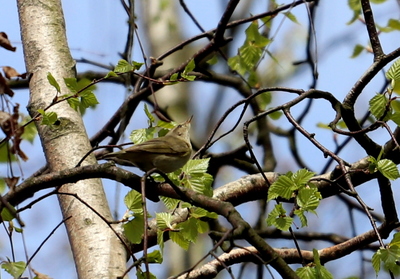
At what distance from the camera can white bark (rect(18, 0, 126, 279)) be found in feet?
8.38

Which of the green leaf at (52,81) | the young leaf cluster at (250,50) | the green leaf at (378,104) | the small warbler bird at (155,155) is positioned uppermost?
the young leaf cluster at (250,50)

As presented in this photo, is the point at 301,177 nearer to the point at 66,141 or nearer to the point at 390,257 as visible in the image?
the point at 390,257

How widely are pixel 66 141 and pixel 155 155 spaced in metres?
0.47

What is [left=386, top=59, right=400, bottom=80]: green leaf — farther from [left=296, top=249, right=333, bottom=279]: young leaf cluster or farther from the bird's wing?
the bird's wing

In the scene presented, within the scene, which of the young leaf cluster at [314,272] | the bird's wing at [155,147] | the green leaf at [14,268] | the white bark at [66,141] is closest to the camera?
the green leaf at [14,268]

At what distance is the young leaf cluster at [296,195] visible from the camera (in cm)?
209

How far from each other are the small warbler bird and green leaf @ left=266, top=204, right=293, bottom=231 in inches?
33.6

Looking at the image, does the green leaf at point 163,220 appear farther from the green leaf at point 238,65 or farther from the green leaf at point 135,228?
the green leaf at point 238,65

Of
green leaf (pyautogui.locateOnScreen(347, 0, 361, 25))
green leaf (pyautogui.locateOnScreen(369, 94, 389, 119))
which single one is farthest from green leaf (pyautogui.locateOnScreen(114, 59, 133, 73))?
green leaf (pyautogui.locateOnScreen(347, 0, 361, 25))

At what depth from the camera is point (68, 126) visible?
3.00m

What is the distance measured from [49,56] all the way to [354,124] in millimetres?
1873

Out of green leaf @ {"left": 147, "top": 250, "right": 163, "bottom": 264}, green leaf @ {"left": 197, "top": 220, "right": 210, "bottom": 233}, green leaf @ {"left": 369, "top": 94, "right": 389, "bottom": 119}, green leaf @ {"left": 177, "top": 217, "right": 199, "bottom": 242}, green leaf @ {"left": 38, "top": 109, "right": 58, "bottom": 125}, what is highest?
green leaf @ {"left": 38, "top": 109, "right": 58, "bottom": 125}

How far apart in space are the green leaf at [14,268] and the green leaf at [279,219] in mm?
916

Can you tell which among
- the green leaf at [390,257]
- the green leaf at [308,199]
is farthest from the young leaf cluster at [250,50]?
the green leaf at [390,257]
